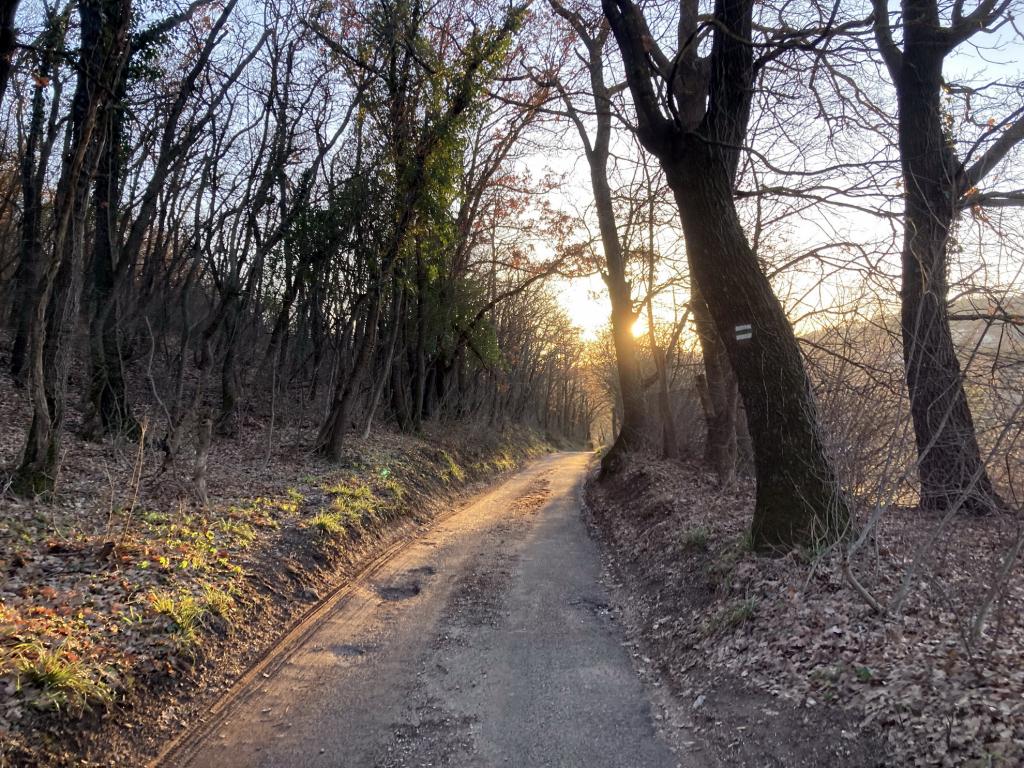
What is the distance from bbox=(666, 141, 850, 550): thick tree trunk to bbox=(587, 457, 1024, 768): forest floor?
563 millimetres

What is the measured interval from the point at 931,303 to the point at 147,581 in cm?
723

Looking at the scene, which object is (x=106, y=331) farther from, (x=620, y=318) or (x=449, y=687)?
(x=620, y=318)

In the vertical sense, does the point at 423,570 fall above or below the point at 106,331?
below

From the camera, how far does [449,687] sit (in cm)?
495

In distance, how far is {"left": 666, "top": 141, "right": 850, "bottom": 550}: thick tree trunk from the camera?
240 inches

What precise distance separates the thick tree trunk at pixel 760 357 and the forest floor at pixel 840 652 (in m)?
0.56

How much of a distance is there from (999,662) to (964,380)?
5.98 feet

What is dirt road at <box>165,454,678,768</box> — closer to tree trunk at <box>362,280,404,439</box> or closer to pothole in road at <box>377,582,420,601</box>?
pothole in road at <box>377,582,420,601</box>

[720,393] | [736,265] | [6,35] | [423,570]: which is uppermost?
[6,35]

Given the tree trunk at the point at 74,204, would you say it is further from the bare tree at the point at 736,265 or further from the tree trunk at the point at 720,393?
the tree trunk at the point at 720,393

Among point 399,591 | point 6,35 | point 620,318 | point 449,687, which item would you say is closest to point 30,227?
point 6,35

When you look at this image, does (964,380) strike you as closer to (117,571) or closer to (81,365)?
(117,571)

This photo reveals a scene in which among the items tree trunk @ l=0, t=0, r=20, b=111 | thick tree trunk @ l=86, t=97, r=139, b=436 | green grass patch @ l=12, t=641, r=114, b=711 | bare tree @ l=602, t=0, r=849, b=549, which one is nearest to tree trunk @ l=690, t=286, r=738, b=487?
bare tree @ l=602, t=0, r=849, b=549

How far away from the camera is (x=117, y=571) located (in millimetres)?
5723
